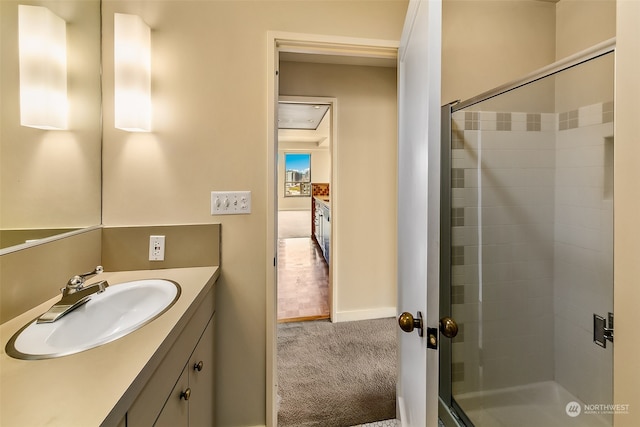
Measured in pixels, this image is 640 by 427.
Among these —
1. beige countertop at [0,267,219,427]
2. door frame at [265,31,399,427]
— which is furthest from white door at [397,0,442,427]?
beige countertop at [0,267,219,427]

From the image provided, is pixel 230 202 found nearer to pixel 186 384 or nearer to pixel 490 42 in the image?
pixel 186 384

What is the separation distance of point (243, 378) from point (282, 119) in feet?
13.4

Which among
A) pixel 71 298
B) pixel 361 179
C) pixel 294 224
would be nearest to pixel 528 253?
pixel 361 179

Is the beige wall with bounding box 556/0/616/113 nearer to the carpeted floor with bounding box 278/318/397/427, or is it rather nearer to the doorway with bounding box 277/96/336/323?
the doorway with bounding box 277/96/336/323

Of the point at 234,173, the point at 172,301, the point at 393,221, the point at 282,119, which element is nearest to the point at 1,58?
the point at 234,173

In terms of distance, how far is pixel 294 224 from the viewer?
7.86 metres

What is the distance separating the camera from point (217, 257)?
1373 mm

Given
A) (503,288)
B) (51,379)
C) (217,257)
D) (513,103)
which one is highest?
(513,103)

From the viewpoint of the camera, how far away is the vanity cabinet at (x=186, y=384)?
684 millimetres

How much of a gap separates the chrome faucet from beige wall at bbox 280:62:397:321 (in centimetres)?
197

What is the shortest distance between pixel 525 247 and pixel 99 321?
222 cm

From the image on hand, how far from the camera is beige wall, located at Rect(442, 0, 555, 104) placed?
4.82 feet

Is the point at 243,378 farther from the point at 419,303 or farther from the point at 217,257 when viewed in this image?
the point at 419,303

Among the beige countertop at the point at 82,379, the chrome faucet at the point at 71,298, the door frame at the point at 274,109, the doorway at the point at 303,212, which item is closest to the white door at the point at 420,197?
the door frame at the point at 274,109
